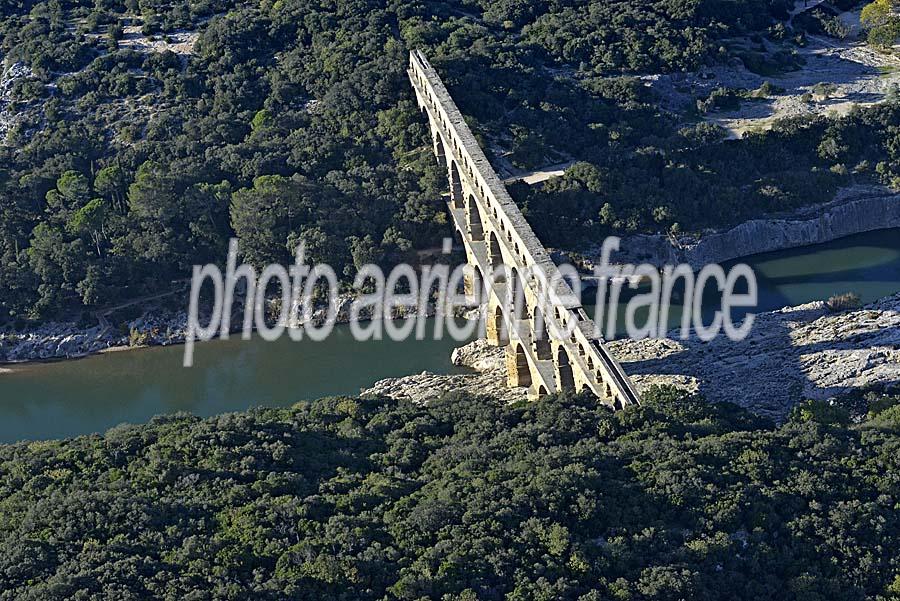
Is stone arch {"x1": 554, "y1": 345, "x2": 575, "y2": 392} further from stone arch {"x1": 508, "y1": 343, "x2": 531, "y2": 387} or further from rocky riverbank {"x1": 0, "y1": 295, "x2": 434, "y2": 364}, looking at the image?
rocky riverbank {"x1": 0, "y1": 295, "x2": 434, "y2": 364}

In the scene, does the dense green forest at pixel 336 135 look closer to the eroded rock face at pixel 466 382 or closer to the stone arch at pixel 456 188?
the stone arch at pixel 456 188

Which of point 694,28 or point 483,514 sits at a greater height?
point 694,28

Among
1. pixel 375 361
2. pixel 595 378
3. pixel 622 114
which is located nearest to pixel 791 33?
pixel 622 114

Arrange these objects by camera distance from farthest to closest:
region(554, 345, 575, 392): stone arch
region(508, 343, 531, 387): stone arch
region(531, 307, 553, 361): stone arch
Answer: region(508, 343, 531, 387): stone arch
region(531, 307, 553, 361): stone arch
region(554, 345, 575, 392): stone arch

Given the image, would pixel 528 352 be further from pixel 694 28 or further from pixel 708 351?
pixel 694 28

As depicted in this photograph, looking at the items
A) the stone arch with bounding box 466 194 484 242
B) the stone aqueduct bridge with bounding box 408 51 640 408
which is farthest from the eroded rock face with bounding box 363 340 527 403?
the stone arch with bounding box 466 194 484 242

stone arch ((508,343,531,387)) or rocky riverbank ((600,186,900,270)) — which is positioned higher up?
rocky riverbank ((600,186,900,270))

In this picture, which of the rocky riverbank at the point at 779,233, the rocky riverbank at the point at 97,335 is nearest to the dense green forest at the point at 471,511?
the rocky riverbank at the point at 97,335
